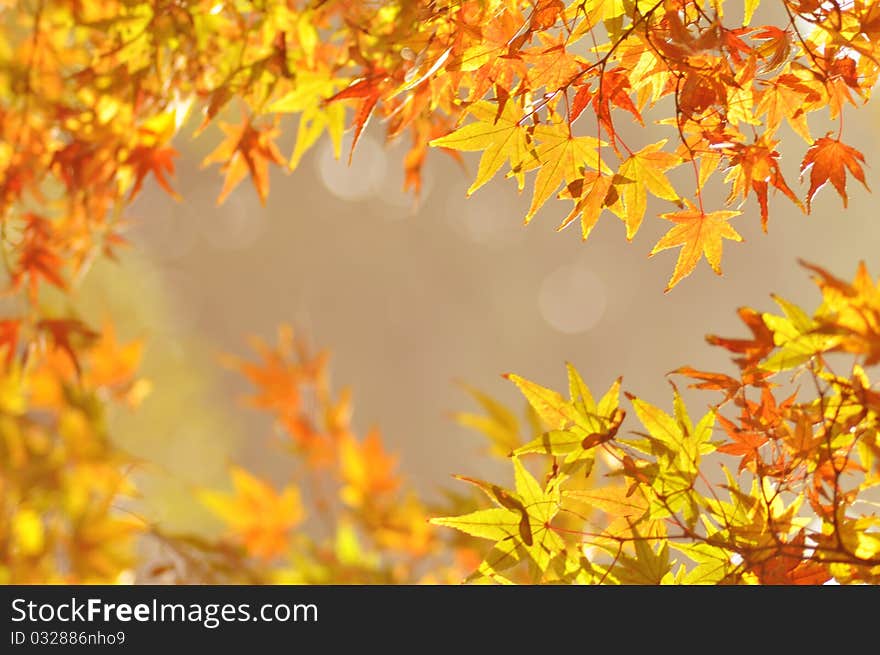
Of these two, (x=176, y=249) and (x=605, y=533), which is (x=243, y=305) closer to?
(x=176, y=249)

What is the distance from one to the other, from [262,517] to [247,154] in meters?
1.06

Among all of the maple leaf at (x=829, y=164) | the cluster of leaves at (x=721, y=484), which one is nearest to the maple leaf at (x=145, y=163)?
the cluster of leaves at (x=721, y=484)

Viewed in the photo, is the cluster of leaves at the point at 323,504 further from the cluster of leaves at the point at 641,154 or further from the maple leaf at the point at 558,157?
the maple leaf at the point at 558,157

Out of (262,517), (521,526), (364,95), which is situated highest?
(262,517)

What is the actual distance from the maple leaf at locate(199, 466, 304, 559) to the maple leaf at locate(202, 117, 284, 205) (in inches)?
36.4

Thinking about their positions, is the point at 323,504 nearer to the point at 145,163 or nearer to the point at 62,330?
the point at 62,330

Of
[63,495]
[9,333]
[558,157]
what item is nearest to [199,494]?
[63,495]

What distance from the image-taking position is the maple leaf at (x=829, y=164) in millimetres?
664

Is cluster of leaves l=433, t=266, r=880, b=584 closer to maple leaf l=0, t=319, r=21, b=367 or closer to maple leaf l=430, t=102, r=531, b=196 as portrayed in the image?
maple leaf l=430, t=102, r=531, b=196

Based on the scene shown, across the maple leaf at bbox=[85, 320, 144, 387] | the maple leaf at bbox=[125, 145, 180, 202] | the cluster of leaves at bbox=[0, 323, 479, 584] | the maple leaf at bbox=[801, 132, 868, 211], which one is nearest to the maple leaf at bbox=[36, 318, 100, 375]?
the cluster of leaves at bbox=[0, 323, 479, 584]

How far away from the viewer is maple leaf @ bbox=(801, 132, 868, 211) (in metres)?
0.66

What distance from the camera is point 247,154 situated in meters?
0.96

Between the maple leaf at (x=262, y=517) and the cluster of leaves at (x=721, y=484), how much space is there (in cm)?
119
